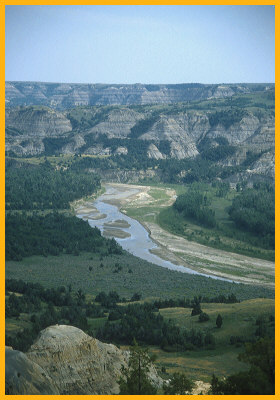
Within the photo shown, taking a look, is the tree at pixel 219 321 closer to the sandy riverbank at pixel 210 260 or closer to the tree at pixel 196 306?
the tree at pixel 196 306

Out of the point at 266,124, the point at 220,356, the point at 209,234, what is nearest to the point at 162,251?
the point at 209,234

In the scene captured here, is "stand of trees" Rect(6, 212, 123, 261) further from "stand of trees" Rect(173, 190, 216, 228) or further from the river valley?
"stand of trees" Rect(173, 190, 216, 228)

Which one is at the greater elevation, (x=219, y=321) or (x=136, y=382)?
(x=136, y=382)

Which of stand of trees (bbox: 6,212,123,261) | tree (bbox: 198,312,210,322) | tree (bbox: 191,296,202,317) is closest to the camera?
tree (bbox: 198,312,210,322)

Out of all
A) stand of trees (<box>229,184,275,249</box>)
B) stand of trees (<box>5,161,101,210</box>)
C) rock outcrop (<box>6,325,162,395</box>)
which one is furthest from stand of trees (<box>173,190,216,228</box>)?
rock outcrop (<box>6,325,162,395</box>)

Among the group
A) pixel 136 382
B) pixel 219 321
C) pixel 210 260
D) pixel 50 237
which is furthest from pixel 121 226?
pixel 136 382

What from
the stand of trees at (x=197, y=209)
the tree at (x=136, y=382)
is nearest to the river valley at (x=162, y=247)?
the stand of trees at (x=197, y=209)

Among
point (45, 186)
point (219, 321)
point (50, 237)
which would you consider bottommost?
point (219, 321)

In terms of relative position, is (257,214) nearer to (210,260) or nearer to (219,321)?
(210,260)
